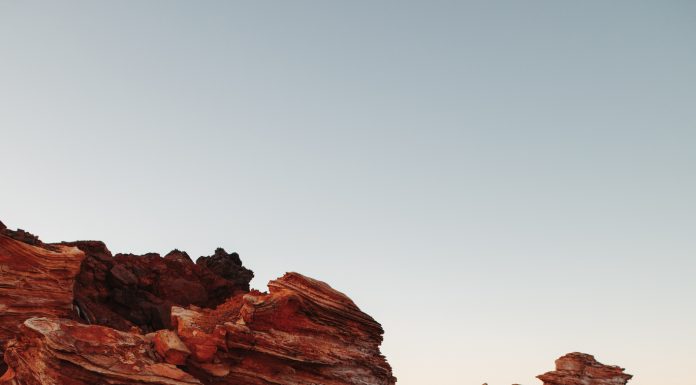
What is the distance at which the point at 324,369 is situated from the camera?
28.0 meters

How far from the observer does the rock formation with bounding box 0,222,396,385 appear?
23.4 metres

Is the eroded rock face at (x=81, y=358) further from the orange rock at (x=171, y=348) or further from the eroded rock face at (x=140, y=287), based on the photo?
the eroded rock face at (x=140, y=287)

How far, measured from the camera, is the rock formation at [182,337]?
23438 mm

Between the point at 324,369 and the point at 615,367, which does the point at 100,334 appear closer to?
the point at 324,369

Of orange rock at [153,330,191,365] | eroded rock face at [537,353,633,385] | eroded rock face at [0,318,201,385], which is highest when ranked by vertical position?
eroded rock face at [537,353,633,385]

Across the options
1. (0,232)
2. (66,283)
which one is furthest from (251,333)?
(0,232)

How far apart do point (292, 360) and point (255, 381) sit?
217 centimetres

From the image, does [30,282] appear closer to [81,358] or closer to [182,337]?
[81,358]

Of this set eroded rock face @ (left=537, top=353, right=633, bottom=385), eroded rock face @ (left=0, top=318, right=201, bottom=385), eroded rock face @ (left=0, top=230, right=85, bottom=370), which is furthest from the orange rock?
eroded rock face @ (left=537, top=353, right=633, bottom=385)

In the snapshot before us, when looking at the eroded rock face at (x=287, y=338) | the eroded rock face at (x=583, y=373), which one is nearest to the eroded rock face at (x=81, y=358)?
the eroded rock face at (x=287, y=338)

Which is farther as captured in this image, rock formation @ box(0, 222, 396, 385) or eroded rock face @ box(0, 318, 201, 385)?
rock formation @ box(0, 222, 396, 385)

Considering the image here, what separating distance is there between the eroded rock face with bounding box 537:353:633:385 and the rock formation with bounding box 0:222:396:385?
2210cm

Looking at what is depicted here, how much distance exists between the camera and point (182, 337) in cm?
2623

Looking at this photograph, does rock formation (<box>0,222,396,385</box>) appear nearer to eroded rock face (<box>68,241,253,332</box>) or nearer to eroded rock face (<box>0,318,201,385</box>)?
eroded rock face (<box>0,318,201,385</box>)
